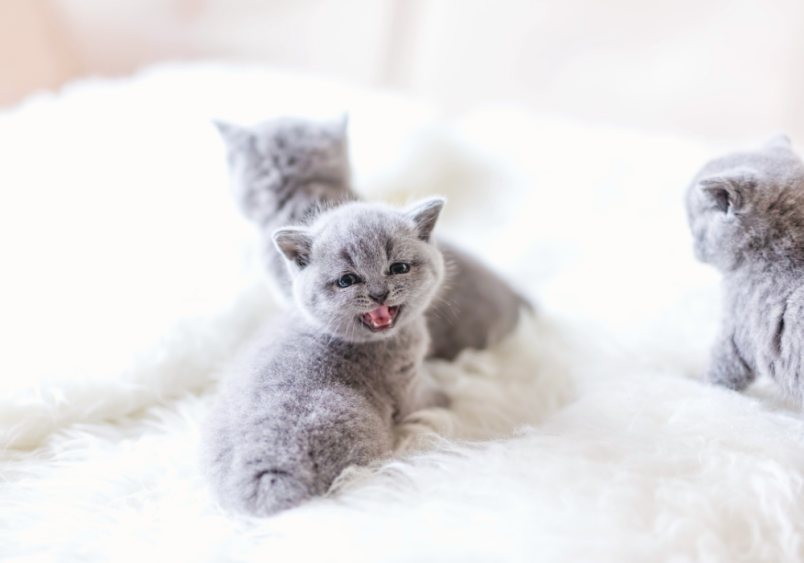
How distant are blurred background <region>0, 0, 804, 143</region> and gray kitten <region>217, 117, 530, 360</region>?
3.03ft

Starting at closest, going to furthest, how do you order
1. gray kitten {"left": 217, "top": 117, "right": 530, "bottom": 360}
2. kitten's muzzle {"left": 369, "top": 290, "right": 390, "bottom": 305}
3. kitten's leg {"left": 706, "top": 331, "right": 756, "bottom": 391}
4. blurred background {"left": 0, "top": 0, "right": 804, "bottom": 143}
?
kitten's muzzle {"left": 369, "top": 290, "right": 390, "bottom": 305} → kitten's leg {"left": 706, "top": 331, "right": 756, "bottom": 391} → gray kitten {"left": 217, "top": 117, "right": 530, "bottom": 360} → blurred background {"left": 0, "top": 0, "right": 804, "bottom": 143}

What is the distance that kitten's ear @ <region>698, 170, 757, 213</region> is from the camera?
86cm

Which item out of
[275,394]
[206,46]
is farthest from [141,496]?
[206,46]

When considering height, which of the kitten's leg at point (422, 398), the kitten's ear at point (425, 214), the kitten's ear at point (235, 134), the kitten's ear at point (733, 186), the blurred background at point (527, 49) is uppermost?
the blurred background at point (527, 49)

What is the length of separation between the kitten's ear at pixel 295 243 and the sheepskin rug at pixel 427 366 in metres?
0.31

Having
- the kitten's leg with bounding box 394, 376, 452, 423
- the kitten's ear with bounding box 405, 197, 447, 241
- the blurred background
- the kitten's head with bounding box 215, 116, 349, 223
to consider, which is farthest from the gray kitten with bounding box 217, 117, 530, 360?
the blurred background

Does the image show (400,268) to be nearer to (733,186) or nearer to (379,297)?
(379,297)

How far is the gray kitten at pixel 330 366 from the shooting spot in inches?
28.5

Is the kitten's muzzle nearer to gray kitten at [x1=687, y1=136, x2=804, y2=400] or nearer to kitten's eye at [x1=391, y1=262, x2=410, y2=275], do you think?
kitten's eye at [x1=391, y1=262, x2=410, y2=275]

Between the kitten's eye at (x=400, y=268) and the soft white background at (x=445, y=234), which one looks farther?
the kitten's eye at (x=400, y=268)

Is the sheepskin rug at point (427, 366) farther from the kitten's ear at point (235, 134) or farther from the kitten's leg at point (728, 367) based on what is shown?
the kitten's ear at point (235, 134)

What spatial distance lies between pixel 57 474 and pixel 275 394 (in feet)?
1.18

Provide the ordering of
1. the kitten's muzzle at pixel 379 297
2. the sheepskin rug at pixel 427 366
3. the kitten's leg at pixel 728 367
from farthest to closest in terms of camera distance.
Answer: the kitten's leg at pixel 728 367 < the kitten's muzzle at pixel 379 297 < the sheepskin rug at pixel 427 366

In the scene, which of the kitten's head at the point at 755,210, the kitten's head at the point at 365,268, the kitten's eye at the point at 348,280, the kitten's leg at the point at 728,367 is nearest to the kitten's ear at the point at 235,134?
the kitten's head at the point at 365,268
